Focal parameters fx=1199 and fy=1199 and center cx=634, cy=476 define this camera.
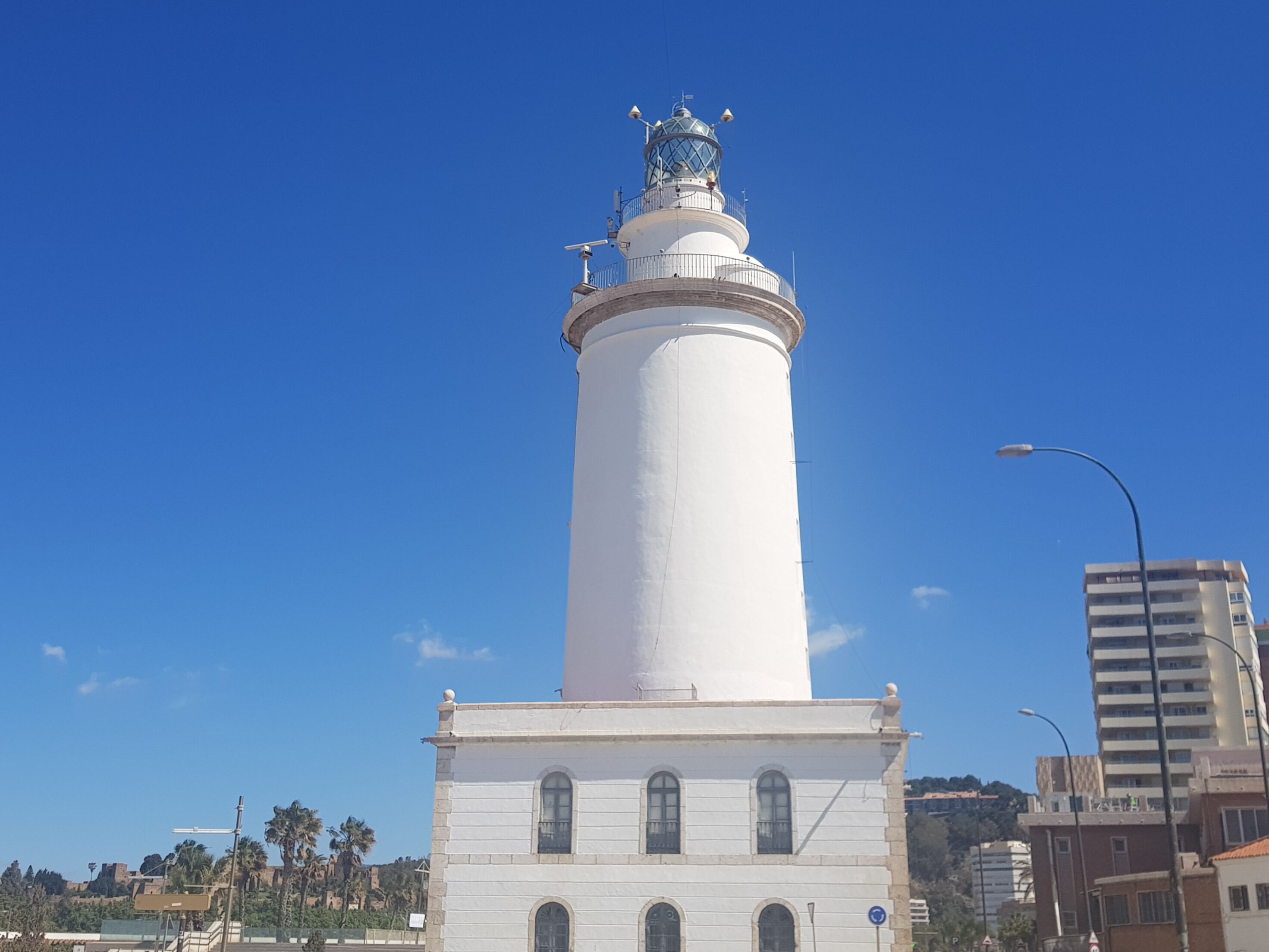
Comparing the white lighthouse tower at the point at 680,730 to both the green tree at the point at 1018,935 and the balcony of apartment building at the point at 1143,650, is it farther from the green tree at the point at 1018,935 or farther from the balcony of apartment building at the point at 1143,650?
the balcony of apartment building at the point at 1143,650

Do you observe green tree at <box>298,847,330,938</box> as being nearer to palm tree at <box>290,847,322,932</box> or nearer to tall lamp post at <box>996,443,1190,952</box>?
palm tree at <box>290,847,322,932</box>

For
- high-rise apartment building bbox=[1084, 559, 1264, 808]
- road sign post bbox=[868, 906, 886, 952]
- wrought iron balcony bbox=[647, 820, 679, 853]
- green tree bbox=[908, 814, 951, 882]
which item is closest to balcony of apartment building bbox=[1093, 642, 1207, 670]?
high-rise apartment building bbox=[1084, 559, 1264, 808]

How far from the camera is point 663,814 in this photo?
23.2 meters

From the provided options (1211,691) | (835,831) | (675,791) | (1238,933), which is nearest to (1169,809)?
(835,831)

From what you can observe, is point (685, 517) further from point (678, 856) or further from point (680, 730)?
point (678, 856)

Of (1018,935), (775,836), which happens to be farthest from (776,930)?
(1018,935)

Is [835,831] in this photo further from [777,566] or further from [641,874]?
[777,566]

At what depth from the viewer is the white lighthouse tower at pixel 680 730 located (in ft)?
73.9

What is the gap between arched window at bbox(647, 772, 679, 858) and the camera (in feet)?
75.3

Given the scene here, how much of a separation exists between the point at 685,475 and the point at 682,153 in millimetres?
9576

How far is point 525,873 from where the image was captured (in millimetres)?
23109

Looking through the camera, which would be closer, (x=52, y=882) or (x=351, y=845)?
(x=351, y=845)

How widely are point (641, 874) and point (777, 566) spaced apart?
7.78 meters

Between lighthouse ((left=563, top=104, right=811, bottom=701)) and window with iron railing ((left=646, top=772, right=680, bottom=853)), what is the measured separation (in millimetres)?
2380
